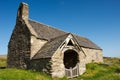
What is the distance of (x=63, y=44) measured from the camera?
2178 cm

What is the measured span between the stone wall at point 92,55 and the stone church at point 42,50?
9.71m

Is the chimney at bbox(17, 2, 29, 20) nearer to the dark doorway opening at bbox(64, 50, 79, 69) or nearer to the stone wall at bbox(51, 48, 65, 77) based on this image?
the dark doorway opening at bbox(64, 50, 79, 69)

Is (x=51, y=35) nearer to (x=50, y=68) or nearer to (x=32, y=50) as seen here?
(x=32, y=50)

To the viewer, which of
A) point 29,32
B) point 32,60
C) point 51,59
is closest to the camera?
point 51,59

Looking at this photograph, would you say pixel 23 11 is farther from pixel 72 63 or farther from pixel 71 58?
pixel 72 63

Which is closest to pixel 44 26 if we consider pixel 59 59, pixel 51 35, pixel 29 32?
pixel 51 35

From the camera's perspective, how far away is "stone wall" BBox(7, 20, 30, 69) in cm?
2476

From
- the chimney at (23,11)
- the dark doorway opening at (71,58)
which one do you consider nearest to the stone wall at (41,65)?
the dark doorway opening at (71,58)

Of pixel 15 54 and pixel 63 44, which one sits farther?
pixel 15 54

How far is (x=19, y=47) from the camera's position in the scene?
26.2m

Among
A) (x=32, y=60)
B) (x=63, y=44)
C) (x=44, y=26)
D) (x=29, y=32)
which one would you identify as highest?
(x=44, y=26)

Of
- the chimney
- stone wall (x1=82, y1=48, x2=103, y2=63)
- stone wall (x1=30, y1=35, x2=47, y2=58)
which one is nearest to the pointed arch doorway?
stone wall (x1=30, y1=35, x2=47, y2=58)

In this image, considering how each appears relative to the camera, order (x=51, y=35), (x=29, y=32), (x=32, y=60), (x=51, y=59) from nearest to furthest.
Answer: (x=51, y=59) < (x=32, y=60) < (x=29, y=32) < (x=51, y=35)

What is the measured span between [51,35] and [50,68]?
33.3ft
